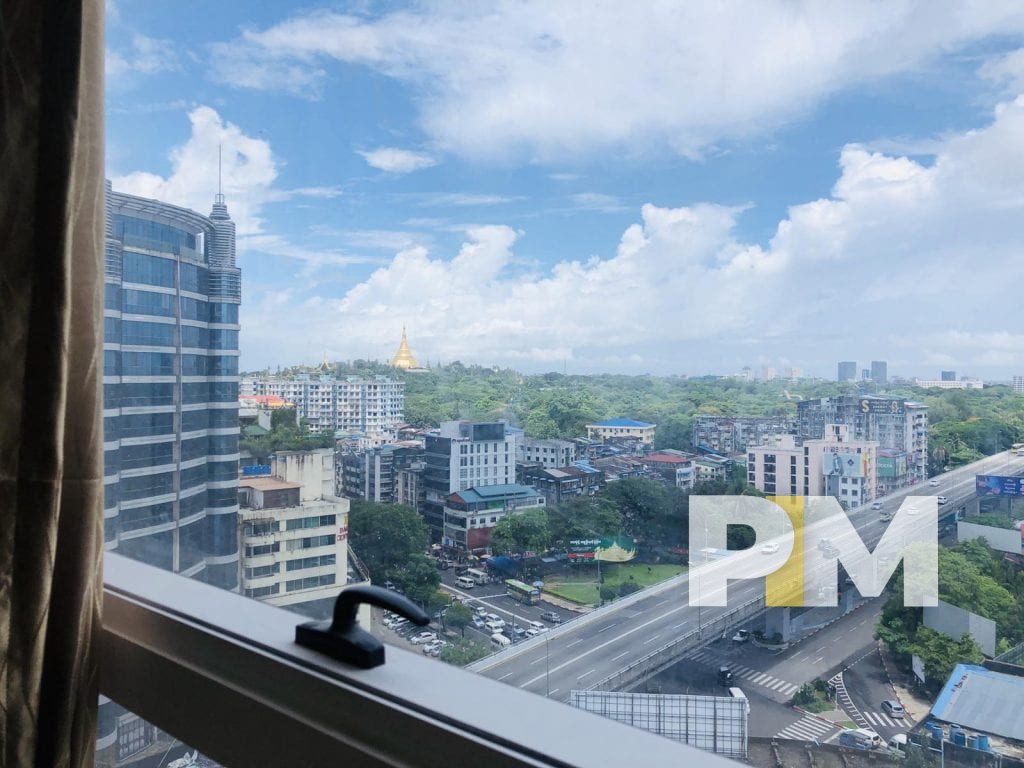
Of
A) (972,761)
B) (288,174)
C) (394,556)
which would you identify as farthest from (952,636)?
(288,174)

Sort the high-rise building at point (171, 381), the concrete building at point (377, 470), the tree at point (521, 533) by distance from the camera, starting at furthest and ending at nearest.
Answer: the high-rise building at point (171, 381)
the concrete building at point (377, 470)
the tree at point (521, 533)

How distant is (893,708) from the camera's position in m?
0.53

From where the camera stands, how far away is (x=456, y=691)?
2.20 feet

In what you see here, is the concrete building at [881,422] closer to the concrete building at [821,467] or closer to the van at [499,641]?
the concrete building at [821,467]

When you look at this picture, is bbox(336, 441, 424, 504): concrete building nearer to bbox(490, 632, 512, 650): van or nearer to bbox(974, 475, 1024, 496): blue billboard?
bbox(490, 632, 512, 650): van

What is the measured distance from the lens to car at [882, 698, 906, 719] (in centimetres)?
53

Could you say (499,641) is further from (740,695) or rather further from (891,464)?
(891,464)

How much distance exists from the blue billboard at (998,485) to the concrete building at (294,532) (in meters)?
0.71

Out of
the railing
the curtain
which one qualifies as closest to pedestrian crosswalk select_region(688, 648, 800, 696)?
the railing

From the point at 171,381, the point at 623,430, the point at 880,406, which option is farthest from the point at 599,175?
the point at 171,381

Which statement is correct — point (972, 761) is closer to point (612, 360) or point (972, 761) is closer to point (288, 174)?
point (612, 360)

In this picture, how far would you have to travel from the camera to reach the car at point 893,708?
529mm

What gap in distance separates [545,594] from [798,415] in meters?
0.34

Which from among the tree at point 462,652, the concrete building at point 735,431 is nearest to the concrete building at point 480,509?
the tree at point 462,652
